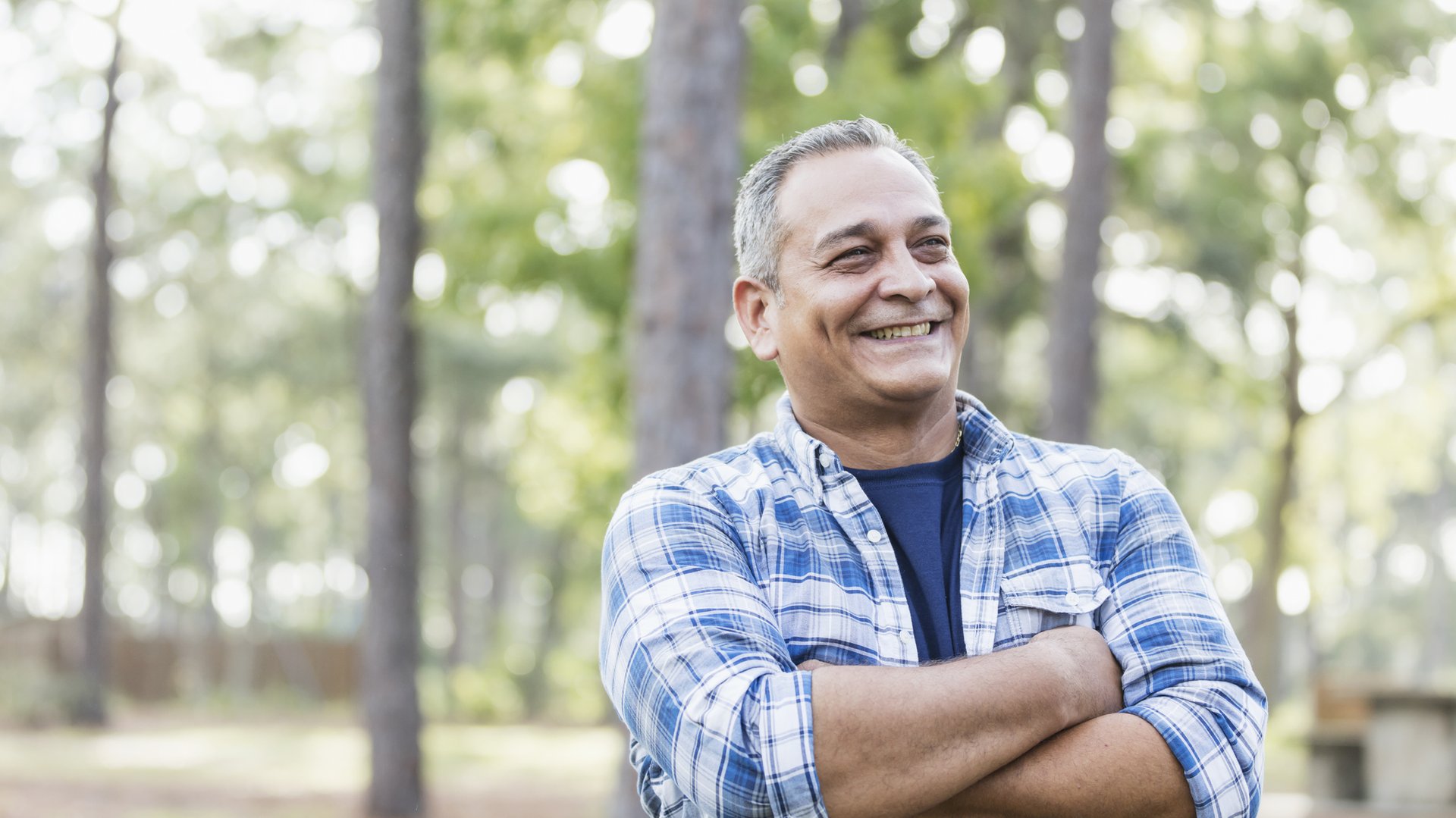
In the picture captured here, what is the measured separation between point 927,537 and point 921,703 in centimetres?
38

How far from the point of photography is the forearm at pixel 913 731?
2.09 m

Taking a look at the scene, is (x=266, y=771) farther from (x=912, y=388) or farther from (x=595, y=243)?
(x=912, y=388)

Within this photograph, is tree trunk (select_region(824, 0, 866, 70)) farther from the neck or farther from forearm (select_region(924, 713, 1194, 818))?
forearm (select_region(924, 713, 1194, 818))

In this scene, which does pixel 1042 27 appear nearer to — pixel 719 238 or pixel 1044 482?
pixel 719 238

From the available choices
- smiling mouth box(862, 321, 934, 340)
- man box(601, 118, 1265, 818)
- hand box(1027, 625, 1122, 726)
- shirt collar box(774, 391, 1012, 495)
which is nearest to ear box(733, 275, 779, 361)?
man box(601, 118, 1265, 818)

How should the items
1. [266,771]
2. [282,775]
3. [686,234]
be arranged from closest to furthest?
[686,234]
[282,775]
[266,771]

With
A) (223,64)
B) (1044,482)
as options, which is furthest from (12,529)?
(1044,482)

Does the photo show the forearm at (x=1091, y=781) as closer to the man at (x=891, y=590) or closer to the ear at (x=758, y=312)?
the man at (x=891, y=590)

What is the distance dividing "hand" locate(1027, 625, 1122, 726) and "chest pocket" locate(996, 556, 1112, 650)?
0.03 metres

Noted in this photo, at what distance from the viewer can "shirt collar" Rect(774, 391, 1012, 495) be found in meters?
2.45

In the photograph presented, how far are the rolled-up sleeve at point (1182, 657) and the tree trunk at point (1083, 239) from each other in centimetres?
1010

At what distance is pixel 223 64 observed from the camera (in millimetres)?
19203

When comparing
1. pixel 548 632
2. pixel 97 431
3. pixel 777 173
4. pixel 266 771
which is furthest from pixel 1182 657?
pixel 548 632

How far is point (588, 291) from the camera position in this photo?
11.1 m
